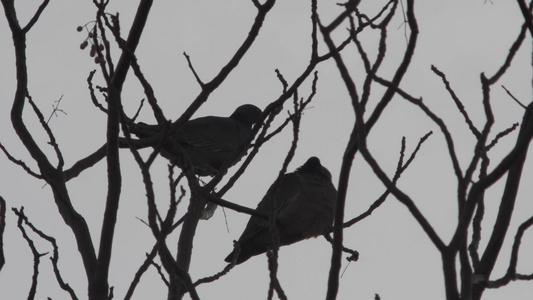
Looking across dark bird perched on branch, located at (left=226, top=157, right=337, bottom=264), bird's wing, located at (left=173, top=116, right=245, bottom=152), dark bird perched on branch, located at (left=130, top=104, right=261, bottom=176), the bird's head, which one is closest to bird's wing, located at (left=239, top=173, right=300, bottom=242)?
dark bird perched on branch, located at (left=226, top=157, right=337, bottom=264)

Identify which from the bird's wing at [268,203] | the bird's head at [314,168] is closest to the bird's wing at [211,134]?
the bird's head at [314,168]

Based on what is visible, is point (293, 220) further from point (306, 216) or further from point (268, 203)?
point (268, 203)

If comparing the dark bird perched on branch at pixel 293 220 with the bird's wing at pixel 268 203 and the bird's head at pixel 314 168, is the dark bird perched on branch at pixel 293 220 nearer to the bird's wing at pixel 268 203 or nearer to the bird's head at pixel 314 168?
the bird's wing at pixel 268 203

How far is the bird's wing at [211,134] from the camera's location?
898 centimetres

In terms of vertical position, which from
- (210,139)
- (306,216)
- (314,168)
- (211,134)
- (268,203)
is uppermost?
(211,134)

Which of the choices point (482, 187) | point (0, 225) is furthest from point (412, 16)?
point (0, 225)

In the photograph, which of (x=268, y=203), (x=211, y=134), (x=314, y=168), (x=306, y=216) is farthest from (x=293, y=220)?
(x=211, y=134)

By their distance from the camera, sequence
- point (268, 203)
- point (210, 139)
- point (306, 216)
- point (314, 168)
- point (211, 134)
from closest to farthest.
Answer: point (306, 216), point (268, 203), point (314, 168), point (210, 139), point (211, 134)

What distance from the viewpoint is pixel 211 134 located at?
9.29 m

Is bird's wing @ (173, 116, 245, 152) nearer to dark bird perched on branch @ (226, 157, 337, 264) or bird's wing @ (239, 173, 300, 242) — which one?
bird's wing @ (239, 173, 300, 242)

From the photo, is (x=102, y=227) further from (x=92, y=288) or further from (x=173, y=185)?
(x=173, y=185)

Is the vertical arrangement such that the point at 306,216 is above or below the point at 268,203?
below

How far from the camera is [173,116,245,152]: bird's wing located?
8984 mm

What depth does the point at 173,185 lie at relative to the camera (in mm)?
2771
